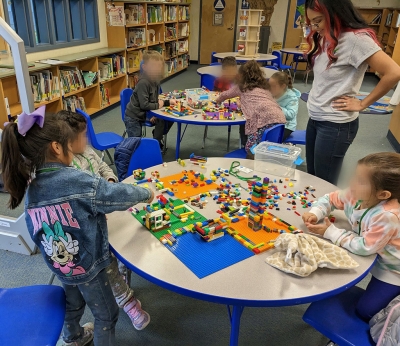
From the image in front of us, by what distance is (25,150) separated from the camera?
3.53 ft

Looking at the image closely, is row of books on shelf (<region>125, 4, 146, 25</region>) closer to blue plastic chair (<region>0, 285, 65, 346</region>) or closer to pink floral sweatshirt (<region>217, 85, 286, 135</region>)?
pink floral sweatshirt (<region>217, 85, 286, 135</region>)

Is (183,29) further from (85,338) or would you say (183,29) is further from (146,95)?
(85,338)

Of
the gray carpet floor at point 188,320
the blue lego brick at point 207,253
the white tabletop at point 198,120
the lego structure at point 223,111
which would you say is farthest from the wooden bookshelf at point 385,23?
the blue lego brick at point 207,253

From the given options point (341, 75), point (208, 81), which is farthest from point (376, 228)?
point (208, 81)

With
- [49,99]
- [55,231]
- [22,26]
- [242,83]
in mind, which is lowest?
[49,99]

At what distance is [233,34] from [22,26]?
278 inches

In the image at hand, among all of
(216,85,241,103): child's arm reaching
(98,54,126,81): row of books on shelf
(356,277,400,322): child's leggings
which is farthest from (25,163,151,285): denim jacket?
(98,54,126,81): row of books on shelf

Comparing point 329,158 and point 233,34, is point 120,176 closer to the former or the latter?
point 329,158

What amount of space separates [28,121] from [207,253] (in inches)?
29.3

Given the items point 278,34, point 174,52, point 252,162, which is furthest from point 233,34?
point 252,162

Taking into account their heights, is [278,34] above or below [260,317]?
above

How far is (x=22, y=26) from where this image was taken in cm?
428

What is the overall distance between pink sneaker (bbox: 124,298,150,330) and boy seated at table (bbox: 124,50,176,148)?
198 cm

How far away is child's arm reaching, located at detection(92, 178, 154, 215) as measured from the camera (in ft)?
3.80
